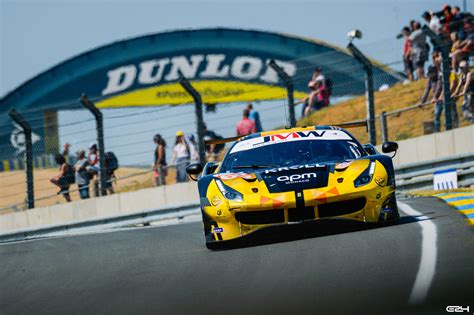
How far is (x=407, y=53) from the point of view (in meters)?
19.6

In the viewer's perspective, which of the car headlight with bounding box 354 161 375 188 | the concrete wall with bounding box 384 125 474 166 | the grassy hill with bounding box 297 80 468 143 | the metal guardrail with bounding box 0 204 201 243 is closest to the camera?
the car headlight with bounding box 354 161 375 188

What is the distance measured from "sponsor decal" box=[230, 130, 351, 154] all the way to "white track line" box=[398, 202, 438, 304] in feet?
3.80

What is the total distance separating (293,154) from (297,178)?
3.93 ft

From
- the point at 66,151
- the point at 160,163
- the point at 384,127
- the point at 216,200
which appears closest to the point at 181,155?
the point at 160,163

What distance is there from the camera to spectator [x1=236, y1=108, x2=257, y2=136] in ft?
61.6

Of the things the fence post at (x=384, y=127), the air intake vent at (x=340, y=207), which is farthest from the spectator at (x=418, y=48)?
the air intake vent at (x=340, y=207)

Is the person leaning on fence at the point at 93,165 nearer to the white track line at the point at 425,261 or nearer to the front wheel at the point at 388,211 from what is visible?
the white track line at the point at 425,261

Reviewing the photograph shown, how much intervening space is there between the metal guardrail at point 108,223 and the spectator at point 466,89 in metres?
4.80

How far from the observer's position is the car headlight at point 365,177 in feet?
31.3

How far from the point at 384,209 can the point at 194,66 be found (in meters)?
38.0

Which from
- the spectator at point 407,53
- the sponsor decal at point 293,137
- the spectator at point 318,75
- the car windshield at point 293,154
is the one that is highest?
the spectator at point 407,53

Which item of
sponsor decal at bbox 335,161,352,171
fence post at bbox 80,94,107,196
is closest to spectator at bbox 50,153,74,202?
fence post at bbox 80,94,107,196

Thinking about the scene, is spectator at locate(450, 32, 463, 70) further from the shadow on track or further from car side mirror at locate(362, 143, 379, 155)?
the shadow on track

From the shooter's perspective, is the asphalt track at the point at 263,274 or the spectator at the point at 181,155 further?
the spectator at the point at 181,155
